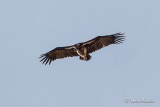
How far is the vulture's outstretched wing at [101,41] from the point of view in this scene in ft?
184

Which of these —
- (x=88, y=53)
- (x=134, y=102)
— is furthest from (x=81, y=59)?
(x=134, y=102)

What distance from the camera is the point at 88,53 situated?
55.9 m

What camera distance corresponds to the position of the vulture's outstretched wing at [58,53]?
5681 cm

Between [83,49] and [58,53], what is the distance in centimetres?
224

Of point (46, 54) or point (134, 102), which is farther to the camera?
point (46, 54)

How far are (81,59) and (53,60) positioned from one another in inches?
106

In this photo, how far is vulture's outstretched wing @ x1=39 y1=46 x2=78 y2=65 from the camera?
186ft

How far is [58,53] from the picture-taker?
57.3 meters

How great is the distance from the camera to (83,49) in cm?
5584

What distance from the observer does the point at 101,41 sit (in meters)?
56.3

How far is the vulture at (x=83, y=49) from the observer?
5581 cm

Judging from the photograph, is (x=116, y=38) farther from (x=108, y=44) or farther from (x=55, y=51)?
(x=55, y=51)

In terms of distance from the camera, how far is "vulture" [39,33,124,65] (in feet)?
183

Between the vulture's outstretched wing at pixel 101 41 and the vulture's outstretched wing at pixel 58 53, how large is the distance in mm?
1208
